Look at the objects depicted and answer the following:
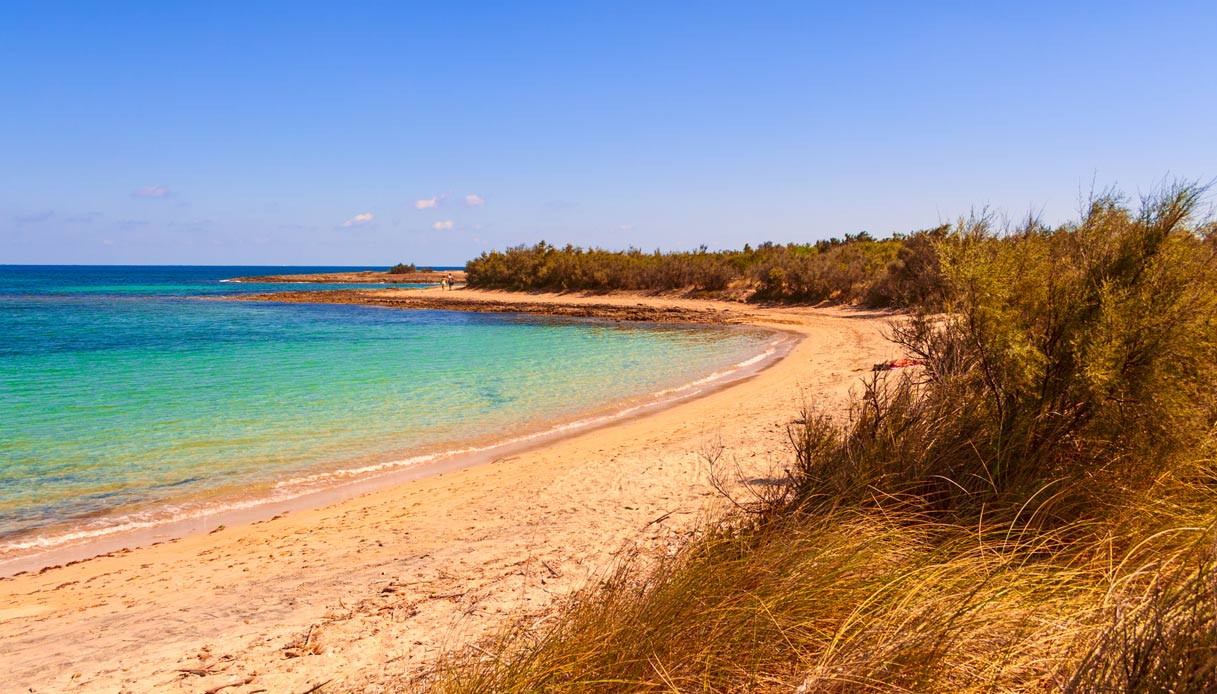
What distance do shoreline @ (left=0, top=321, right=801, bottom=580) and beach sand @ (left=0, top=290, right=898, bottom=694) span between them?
1.10ft

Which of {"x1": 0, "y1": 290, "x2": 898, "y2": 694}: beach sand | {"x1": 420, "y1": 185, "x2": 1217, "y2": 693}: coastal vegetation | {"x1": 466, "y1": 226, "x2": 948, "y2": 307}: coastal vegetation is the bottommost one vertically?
{"x1": 0, "y1": 290, "x2": 898, "y2": 694}: beach sand

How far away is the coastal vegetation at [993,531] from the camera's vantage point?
2.46 meters

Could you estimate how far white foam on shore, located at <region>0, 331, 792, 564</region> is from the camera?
7543mm

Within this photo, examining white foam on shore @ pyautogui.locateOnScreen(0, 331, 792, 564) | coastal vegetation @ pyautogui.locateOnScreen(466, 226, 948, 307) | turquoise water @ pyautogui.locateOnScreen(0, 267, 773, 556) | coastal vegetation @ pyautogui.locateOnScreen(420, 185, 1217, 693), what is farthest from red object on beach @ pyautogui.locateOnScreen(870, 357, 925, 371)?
coastal vegetation @ pyautogui.locateOnScreen(466, 226, 948, 307)

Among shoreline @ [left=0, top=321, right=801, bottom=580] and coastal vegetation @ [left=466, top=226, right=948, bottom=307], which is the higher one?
coastal vegetation @ [left=466, top=226, right=948, bottom=307]

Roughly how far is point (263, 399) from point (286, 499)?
24.3ft

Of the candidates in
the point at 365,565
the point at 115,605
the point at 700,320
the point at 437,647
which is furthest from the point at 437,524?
the point at 700,320

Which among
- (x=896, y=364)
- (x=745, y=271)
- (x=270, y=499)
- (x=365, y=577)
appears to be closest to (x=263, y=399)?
(x=270, y=499)

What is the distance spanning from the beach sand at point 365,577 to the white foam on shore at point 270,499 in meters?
0.75

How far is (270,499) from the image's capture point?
9.16 meters

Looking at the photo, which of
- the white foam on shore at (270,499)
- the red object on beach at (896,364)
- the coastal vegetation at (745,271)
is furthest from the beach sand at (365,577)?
the coastal vegetation at (745,271)

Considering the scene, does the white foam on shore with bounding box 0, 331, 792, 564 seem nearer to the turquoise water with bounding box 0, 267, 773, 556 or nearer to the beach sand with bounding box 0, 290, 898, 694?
the turquoise water with bounding box 0, 267, 773, 556

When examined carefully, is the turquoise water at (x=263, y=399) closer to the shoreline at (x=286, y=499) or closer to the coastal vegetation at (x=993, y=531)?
the shoreline at (x=286, y=499)

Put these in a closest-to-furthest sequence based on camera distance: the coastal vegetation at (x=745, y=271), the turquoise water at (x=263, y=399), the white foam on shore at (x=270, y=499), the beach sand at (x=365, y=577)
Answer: the beach sand at (x=365, y=577) < the white foam on shore at (x=270, y=499) < the turquoise water at (x=263, y=399) < the coastal vegetation at (x=745, y=271)
